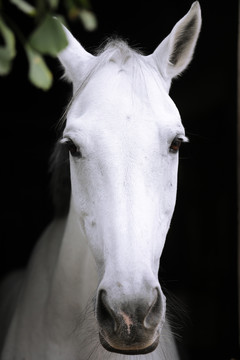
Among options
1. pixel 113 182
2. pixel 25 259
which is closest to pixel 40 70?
pixel 113 182

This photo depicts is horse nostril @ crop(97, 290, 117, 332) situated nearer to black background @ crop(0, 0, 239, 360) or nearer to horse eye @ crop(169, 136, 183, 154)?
horse eye @ crop(169, 136, 183, 154)

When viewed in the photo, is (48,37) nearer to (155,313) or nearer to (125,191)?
(125,191)

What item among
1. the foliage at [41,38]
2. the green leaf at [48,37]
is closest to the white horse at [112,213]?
the foliage at [41,38]

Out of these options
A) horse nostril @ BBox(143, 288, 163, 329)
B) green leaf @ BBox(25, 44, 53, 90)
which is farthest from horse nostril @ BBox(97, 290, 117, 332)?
green leaf @ BBox(25, 44, 53, 90)

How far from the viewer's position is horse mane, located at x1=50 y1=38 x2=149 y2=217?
178cm

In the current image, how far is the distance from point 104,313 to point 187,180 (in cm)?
438

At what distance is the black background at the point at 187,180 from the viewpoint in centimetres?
458

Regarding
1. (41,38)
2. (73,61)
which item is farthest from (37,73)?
(73,61)

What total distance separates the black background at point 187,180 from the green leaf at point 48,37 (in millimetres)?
3647

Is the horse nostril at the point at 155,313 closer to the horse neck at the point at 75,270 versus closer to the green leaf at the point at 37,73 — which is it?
the horse neck at the point at 75,270

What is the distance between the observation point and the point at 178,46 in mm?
1948

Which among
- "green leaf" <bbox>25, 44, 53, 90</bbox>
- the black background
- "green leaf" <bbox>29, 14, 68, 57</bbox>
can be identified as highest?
"green leaf" <bbox>29, 14, 68, 57</bbox>

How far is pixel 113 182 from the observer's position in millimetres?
1458

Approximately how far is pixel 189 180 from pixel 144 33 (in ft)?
7.00
